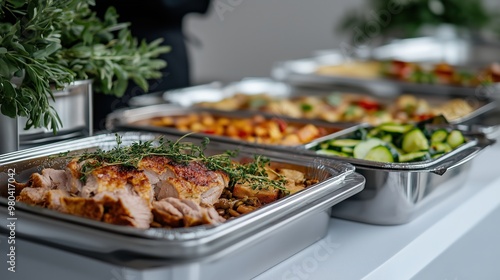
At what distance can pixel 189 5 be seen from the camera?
2.50 metres

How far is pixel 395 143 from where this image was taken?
68.9 inches

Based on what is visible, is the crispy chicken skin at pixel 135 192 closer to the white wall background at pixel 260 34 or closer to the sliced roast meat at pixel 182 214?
the sliced roast meat at pixel 182 214

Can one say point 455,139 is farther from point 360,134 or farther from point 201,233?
point 201,233

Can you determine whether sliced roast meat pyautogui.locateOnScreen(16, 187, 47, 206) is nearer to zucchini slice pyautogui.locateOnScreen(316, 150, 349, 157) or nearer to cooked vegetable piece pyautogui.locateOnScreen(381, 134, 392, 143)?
zucchini slice pyautogui.locateOnScreen(316, 150, 349, 157)

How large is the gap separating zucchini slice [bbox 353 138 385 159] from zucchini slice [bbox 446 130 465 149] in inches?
7.9

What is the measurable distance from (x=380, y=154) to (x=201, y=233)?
731 millimetres

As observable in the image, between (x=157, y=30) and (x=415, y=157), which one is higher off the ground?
(x=157, y=30)

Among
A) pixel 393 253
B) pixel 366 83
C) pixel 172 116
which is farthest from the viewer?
pixel 366 83

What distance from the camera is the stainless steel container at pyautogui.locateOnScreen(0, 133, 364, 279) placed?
35.2 inches

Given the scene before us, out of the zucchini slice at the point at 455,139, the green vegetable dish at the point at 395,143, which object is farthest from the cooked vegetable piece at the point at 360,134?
the zucchini slice at the point at 455,139

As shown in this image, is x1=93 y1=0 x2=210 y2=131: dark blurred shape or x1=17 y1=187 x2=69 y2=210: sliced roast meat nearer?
x1=17 y1=187 x2=69 y2=210: sliced roast meat

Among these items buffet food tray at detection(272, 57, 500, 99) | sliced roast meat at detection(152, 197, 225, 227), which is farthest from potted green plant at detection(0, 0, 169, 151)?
buffet food tray at detection(272, 57, 500, 99)

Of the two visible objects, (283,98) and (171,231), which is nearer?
(171,231)

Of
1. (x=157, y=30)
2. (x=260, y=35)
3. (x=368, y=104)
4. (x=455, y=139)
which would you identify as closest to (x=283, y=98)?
(x=368, y=104)
